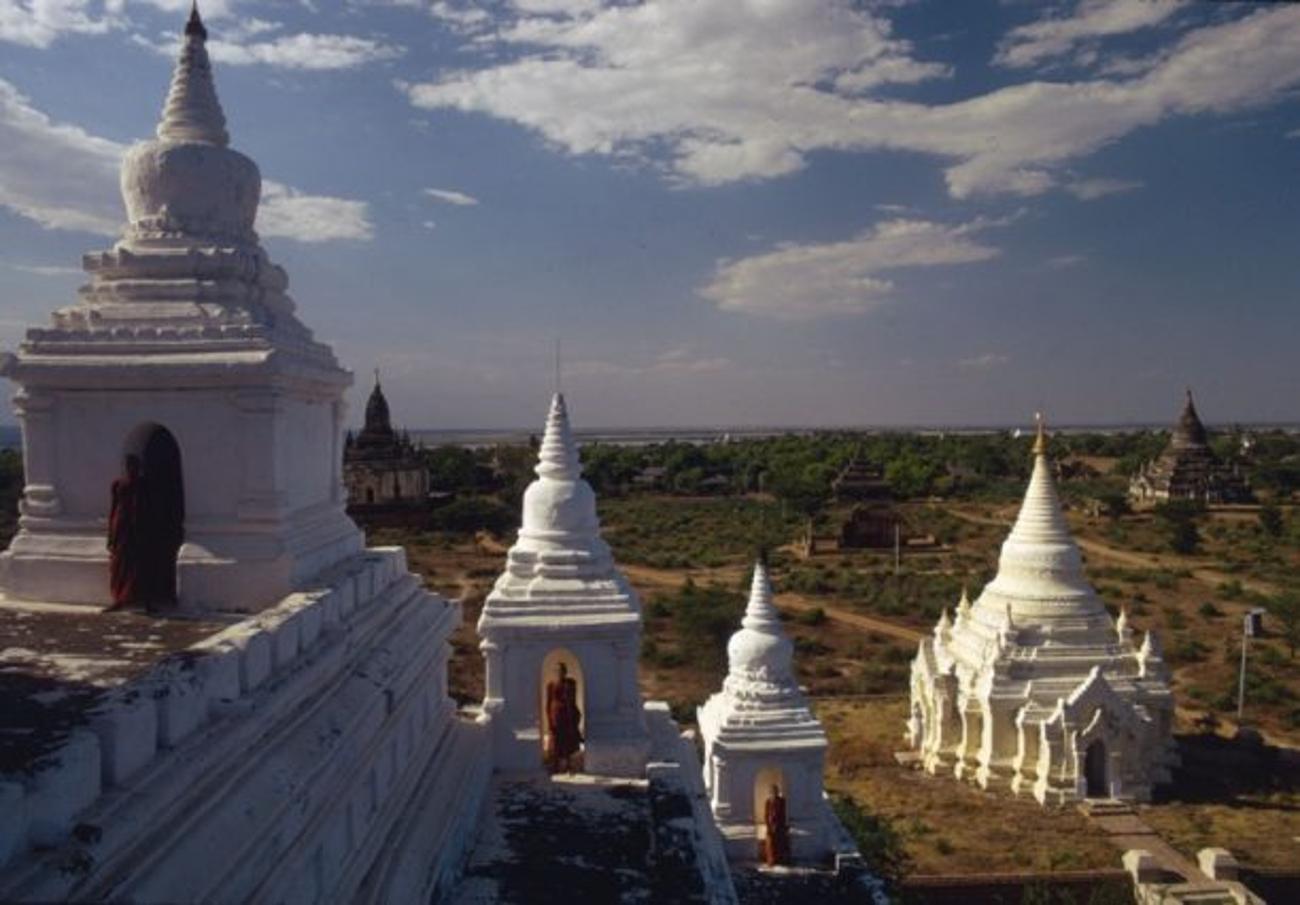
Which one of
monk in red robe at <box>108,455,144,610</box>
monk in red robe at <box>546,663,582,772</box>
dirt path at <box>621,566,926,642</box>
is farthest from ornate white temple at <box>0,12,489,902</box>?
dirt path at <box>621,566,926,642</box>

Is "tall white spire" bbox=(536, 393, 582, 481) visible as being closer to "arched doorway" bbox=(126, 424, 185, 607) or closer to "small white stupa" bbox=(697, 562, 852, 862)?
"small white stupa" bbox=(697, 562, 852, 862)

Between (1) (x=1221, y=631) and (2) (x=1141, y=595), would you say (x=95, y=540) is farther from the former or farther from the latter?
(2) (x=1141, y=595)

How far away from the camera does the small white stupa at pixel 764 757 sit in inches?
520

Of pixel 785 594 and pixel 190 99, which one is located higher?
pixel 190 99

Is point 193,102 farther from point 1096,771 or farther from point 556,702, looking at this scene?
point 1096,771

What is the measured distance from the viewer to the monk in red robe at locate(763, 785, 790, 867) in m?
12.8

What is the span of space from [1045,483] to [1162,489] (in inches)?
1887

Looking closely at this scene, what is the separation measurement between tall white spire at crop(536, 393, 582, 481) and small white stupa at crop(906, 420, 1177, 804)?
35.4 ft

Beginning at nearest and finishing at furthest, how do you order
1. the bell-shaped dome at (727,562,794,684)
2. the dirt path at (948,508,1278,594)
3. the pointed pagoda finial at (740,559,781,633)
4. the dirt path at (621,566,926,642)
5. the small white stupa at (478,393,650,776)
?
the small white stupa at (478,393,650,776)
the bell-shaped dome at (727,562,794,684)
the pointed pagoda finial at (740,559,781,633)
the dirt path at (621,566,926,642)
the dirt path at (948,508,1278,594)

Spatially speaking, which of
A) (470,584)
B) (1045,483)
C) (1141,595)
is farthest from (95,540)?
(1141,595)

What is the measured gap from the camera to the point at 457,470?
76.6 m

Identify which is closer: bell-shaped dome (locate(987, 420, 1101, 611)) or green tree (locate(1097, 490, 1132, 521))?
bell-shaped dome (locate(987, 420, 1101, 611))

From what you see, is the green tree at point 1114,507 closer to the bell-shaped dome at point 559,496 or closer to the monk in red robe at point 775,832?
the monk in red robe at point 775,832

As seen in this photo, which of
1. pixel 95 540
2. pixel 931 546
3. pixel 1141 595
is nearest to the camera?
pixel 95 540
